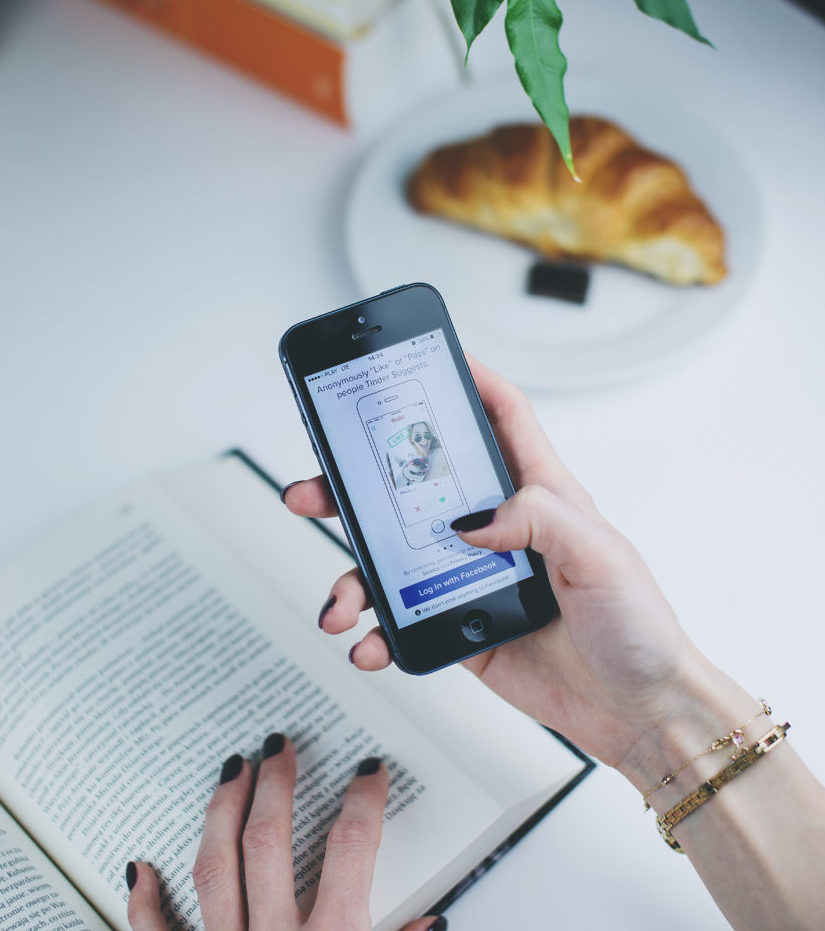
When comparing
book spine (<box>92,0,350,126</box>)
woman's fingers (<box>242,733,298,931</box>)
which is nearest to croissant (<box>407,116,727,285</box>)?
book spine (<box>92,0,350,126</box>)

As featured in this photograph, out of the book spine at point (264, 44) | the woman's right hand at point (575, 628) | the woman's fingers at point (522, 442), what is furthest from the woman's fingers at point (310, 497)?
the book spine at point (264, 44)

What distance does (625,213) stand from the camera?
0.66 metres

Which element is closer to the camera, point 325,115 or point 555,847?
point 555,847

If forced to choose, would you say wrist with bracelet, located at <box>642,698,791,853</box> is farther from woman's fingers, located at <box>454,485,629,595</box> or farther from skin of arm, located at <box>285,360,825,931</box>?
woman's fingers, located at <box>454,485,629,595</box>

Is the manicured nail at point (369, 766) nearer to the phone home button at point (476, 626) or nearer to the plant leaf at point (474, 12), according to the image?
the phone home button at point (476, 626)

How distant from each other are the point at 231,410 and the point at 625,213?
13.5 inches

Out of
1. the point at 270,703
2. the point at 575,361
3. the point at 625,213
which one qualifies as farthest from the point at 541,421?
the point at 270,703

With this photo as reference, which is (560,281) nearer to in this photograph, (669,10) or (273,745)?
(669,10)

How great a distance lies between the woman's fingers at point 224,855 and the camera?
44cm

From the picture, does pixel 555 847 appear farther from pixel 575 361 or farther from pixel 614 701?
pixel 575 361

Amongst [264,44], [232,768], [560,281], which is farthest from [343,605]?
[264,44]

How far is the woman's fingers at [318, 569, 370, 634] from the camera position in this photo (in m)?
Answer: 0.48

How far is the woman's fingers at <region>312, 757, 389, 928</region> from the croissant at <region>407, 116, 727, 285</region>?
1.42ft

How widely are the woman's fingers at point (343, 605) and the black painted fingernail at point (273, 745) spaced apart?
0.23 ft
